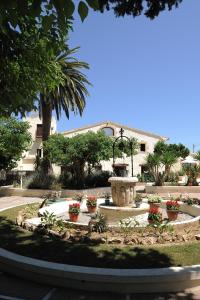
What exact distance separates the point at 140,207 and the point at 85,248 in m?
6.82

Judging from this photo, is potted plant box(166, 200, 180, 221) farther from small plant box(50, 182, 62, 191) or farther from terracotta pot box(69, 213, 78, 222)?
small plant box(50, 182, 62, 191)

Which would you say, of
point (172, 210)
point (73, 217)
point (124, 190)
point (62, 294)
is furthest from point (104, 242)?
point (124, 190)

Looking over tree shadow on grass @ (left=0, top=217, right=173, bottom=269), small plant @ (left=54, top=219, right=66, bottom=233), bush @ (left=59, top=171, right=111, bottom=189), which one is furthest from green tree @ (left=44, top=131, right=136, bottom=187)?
tree shadow on grass @ (left=0, top=217, right=173, bottom=269)

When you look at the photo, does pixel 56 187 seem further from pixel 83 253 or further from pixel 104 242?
pixel 83 253

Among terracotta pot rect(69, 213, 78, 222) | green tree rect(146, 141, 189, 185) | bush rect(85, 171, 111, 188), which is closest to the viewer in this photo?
terracotta pot rect(69, 213, 78, 222)

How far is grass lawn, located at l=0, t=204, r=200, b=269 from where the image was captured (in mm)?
7286

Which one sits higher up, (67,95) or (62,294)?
(67,95)

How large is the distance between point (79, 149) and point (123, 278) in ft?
61.5

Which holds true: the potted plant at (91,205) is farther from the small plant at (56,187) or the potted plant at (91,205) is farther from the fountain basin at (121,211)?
the small plant at (56,187)

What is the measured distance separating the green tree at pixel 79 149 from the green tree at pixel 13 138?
1724 millimetres

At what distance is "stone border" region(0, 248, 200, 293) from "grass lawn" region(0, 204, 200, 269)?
740 millimetres

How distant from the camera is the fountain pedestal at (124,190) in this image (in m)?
14.8

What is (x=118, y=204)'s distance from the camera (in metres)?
15.0

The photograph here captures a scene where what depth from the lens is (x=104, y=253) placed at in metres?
7.93
